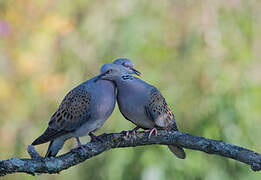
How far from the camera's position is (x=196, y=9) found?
16.1 feet

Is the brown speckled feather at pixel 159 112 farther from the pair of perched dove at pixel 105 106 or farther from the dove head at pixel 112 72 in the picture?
the dove head at pixel 112 72

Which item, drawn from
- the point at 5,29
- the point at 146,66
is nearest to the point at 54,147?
the point at 146,66

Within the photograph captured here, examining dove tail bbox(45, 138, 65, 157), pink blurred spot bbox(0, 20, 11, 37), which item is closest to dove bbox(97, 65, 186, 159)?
dove tail bbox(45, 138, 65, 157)

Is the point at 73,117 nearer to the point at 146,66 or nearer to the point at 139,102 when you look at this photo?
the point at 139,102

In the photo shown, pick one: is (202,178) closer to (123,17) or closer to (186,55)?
(186,55)

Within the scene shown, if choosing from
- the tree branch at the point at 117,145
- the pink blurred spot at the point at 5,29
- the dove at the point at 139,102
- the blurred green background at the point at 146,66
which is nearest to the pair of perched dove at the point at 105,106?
the dove at the point at 139,102

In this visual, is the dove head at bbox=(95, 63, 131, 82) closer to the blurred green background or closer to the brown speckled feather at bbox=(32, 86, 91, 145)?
the brown speckled feather at bbox=(32, 86, 91, 145)

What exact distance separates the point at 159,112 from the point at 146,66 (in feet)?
6.16

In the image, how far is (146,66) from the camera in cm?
480

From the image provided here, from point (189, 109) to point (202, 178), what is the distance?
2.26 ft

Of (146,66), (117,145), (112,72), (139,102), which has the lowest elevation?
(146,66)

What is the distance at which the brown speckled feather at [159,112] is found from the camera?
294cm

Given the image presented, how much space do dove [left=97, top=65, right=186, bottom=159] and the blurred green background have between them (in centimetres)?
153

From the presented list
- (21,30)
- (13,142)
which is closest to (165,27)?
(21,30)
